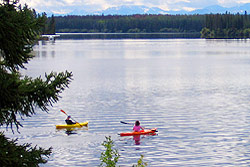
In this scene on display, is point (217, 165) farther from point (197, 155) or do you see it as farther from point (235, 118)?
point (235, 118)

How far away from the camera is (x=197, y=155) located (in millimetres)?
23797

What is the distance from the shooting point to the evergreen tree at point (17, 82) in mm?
6914

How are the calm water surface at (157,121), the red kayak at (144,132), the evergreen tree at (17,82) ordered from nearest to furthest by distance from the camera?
the evergreen tree at (17,82)
the calm water surface at (157,121)
the red kayak at (144,132)

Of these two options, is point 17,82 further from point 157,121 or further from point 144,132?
point 157,121

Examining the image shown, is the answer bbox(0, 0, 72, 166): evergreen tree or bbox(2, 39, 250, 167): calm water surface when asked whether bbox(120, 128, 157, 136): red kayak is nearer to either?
bbox(2, 39, 250, 167): calm water surface

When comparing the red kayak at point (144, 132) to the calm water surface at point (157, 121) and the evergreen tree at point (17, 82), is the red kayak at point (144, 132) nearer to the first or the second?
the calm water surface at point (157, 121)

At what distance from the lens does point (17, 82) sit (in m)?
6.93

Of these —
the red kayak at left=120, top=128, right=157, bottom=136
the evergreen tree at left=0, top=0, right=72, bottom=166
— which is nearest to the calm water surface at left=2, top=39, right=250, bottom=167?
the red kayak at left=120, top=128, right=157, bottom=136

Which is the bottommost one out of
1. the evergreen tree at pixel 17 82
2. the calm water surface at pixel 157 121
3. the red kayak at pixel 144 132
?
the calm water surface at pixel 157 121

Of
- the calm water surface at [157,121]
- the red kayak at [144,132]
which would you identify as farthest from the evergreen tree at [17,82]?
the red kayak at [144,132]

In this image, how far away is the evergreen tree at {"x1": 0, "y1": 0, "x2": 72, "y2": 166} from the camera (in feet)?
22.7

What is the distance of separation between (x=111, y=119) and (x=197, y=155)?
10940 millimetres

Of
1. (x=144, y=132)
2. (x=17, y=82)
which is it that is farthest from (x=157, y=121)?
(x=17, y=82)

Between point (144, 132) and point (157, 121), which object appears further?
point (157, 121)
